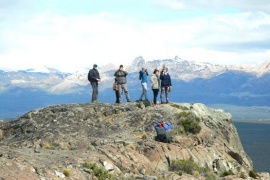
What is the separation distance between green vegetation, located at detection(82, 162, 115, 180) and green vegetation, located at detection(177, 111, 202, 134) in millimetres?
11715

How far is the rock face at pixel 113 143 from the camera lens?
24.2 m

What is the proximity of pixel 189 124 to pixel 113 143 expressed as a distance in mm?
7909

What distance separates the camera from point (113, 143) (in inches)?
1196

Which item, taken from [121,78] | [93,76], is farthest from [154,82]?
[93,76]

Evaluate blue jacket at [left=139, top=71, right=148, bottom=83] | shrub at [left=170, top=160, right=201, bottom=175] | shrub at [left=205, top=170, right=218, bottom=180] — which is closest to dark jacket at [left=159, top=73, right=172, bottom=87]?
blue jacket at [left=139, top=71, right=148, bottom=83]

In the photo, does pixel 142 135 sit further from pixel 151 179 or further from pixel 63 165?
pixel 63 165

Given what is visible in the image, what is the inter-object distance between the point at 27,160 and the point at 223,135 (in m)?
20.8

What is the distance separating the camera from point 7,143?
33312 millimetres

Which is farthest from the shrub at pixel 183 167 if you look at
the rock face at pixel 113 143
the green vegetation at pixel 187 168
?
the rock face at pixel 113 143

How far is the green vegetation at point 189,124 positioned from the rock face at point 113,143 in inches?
12.3

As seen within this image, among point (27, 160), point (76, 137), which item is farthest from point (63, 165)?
point (76, 137)

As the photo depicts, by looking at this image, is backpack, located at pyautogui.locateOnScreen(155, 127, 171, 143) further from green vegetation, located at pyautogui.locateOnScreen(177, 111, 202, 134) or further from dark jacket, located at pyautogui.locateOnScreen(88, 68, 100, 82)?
dark jacket, located at pyautogui.locateOnScreen(88, 68, 100, 82)

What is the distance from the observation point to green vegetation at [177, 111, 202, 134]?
35.8m

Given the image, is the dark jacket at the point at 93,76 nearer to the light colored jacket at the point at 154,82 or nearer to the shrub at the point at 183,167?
the light colored jacket at the point at 154,82
